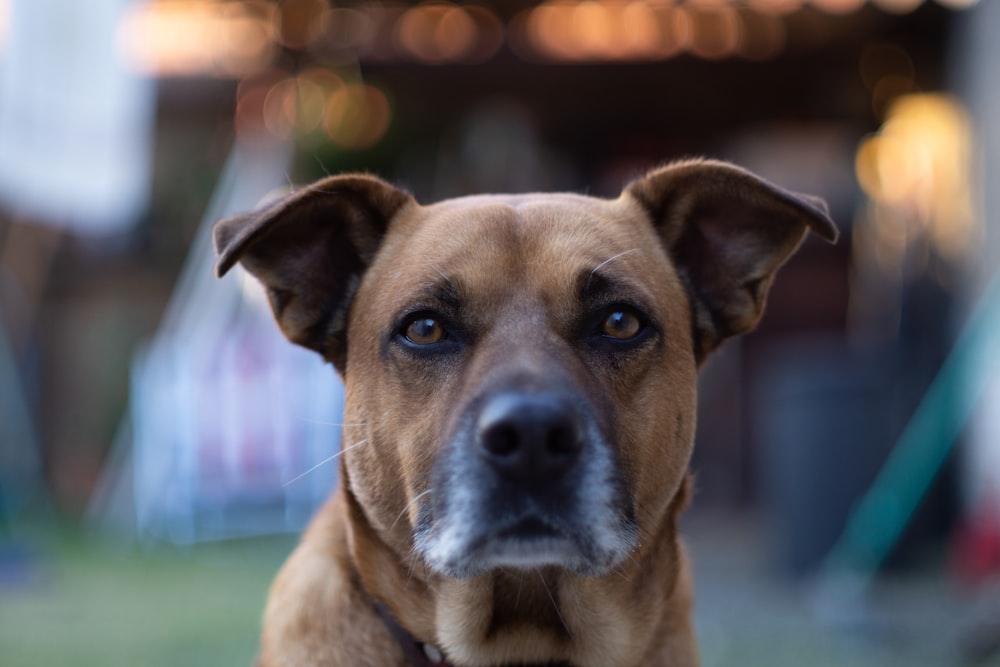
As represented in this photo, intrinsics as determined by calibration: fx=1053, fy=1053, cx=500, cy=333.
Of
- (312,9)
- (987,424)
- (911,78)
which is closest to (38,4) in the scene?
(312,9)

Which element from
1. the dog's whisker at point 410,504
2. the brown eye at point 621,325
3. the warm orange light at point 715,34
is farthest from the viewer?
the warm orange light at point 715,34

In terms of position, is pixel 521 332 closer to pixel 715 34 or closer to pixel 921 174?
pixel 715 34

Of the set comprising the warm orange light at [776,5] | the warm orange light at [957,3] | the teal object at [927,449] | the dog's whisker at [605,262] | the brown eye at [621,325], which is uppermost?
the dog's whisker at [605,262]

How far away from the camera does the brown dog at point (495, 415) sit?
243 cm

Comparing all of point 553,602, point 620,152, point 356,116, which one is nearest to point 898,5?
point 620,152

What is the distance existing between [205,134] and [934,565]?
797cm

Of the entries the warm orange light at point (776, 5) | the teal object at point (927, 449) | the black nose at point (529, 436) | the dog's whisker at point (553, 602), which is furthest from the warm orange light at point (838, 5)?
the black nose at point (529, 436)

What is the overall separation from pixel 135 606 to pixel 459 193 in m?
5.12

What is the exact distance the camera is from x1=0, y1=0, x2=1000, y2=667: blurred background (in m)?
5.84

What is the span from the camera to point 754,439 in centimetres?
1062

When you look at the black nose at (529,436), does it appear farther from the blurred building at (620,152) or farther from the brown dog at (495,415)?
the blurred building at (620,152)

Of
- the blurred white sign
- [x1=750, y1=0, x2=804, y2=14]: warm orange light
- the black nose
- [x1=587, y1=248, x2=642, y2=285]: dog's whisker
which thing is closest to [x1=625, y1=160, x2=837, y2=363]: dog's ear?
[x1=587, y1=248, x2=642, y2=285]: dog's whisker

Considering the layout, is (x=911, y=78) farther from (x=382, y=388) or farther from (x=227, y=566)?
(x=382, y=388)

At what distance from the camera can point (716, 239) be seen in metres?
3.23
